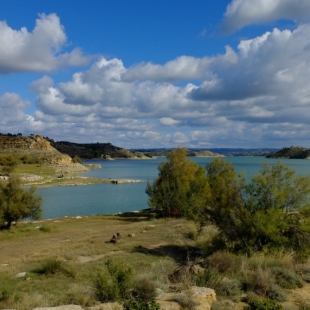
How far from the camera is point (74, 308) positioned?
Answer: 676 centimetres

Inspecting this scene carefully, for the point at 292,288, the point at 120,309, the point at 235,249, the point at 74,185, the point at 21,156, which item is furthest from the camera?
the point at 21,156

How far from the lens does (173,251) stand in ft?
54.0

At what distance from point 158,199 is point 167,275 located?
23.2 meters

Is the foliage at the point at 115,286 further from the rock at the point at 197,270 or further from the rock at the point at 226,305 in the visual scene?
the rock at the point at 197,270

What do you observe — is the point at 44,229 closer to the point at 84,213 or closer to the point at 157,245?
the point at 157,245

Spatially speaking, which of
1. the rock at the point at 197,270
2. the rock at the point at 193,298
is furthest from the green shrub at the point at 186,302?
the rock at the point at 197,270

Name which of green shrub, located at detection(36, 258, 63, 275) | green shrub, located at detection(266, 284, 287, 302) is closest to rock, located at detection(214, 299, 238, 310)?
green shrub, located at detection(266, 284, 287, 302)

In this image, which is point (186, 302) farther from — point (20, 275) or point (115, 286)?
point (20, 275)

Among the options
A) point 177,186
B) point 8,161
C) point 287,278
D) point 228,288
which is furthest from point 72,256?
point 8,161

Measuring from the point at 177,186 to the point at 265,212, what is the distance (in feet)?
63.0

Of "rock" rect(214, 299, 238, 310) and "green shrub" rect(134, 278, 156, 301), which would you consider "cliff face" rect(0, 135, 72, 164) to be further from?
"rock" rect(214, 299, 238, 310)

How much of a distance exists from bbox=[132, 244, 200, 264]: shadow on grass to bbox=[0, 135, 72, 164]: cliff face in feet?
357

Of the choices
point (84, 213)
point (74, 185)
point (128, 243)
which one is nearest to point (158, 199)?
point (84, 213)

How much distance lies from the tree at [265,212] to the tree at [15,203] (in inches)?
668
